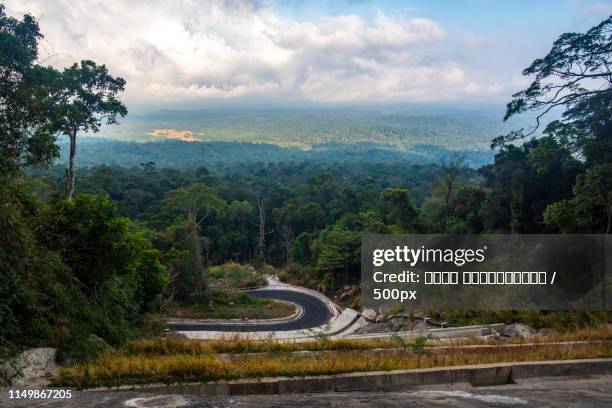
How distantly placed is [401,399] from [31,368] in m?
4.29

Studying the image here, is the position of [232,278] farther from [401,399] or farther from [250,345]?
[401,399]

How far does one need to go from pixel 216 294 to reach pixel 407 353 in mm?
20651

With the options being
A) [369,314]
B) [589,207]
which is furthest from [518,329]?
[369,314]

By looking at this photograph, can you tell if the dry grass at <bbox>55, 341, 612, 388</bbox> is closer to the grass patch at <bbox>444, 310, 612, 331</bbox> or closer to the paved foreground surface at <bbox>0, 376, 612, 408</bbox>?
the paved foreground surface at <bbox>0, 376, 612, 408</bbox>

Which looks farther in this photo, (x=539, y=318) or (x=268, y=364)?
(x=539, y=318)

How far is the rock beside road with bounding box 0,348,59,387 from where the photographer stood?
4.82m

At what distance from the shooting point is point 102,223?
9391 mm

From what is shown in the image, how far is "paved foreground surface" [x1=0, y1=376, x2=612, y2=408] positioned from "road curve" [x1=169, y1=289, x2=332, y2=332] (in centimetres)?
1235

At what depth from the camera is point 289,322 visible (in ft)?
73.9

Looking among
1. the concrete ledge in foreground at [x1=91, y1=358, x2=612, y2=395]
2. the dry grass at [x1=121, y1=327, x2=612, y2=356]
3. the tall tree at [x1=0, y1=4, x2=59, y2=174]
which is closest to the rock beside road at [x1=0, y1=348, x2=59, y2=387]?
the dry grass at [x1=121, y1=327, x2=612, y2=356]

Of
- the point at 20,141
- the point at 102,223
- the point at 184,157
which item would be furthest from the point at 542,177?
the point at 184,157

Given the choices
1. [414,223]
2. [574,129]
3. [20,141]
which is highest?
[574,129]

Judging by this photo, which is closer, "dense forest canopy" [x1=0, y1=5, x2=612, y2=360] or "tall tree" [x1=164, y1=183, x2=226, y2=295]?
"dense forest canopy" [x1=0, y1=5, x2=612, y2=360]

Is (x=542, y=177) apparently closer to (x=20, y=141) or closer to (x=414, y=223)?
(x=414, y=223)
